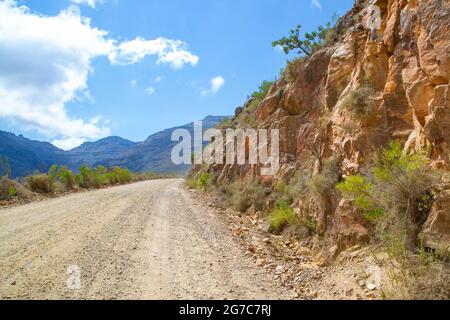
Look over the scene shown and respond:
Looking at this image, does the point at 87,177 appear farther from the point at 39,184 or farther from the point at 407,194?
the point at 407,194

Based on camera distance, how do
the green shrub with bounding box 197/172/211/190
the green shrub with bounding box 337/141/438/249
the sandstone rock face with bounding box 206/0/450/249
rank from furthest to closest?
the green shrub with bounding box 197/172/211/190
the sandstone rock face with bounding box 206/0/450/249
the green shrub with bounding box 337/141/438/249

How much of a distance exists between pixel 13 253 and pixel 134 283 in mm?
2911

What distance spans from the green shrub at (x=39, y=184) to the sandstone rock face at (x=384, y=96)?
437 inches

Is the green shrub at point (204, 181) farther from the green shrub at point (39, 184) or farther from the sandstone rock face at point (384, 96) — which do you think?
the green shrub at point (39, 184)

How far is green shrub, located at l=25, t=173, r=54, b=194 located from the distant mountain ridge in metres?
58.4

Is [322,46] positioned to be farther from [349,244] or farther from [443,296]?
[443,296]

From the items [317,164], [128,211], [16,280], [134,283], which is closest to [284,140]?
[317,164]

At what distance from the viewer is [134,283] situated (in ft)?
16.4

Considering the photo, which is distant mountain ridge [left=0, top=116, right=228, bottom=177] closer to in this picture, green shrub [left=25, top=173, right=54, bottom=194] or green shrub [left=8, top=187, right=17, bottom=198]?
green shrub [left=25, top=173, right=54, bottom=194]

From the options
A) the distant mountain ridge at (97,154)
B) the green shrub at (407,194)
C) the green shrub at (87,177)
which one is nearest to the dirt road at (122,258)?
the green shrub at (407,194)

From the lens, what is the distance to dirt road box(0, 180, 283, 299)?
480cm

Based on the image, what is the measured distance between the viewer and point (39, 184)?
16094 millimetres

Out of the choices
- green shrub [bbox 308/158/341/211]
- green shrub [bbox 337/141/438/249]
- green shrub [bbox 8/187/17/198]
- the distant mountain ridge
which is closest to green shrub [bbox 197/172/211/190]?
green shrub [bbox 8/187/17/198]

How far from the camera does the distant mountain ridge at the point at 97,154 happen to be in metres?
83.4
